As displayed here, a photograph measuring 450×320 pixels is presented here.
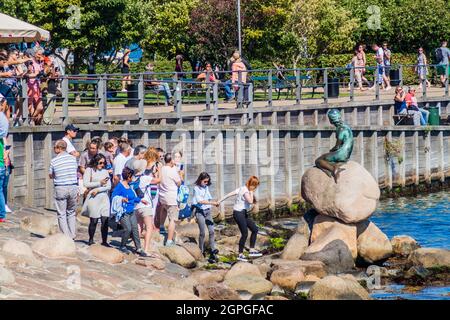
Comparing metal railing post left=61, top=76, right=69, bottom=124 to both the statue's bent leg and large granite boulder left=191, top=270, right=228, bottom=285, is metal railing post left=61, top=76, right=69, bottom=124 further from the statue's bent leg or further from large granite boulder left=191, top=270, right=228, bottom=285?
large granite boulder left=191, top=270, right=228, bottom=285

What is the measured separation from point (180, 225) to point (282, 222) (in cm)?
558

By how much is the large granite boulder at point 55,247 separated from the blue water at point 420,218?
455 inches

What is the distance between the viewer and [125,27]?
49156mm

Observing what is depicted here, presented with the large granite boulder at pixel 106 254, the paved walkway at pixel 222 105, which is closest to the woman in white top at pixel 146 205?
the large granite boulder at pixel 106 254

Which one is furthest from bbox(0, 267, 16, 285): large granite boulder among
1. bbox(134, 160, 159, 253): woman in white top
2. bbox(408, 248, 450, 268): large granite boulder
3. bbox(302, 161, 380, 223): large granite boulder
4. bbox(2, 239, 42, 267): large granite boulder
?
bbox(408, 248, 450, 268): large granite boulder

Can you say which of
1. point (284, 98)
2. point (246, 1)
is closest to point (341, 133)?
point (284, 98)

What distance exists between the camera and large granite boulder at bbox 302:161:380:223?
30.0 meters

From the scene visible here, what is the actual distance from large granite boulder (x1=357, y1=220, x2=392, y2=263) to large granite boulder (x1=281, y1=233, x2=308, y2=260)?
112 cm

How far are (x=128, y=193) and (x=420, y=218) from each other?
14356 millimetres

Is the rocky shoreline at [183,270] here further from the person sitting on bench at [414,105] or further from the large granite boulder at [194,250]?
the person sitting on bench at [414,105]

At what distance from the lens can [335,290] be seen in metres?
24.9

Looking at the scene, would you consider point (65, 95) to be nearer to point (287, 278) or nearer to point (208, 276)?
point (208, 276)

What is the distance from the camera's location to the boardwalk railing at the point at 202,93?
112 ft

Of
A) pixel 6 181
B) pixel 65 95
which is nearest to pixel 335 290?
pixel 6 181
